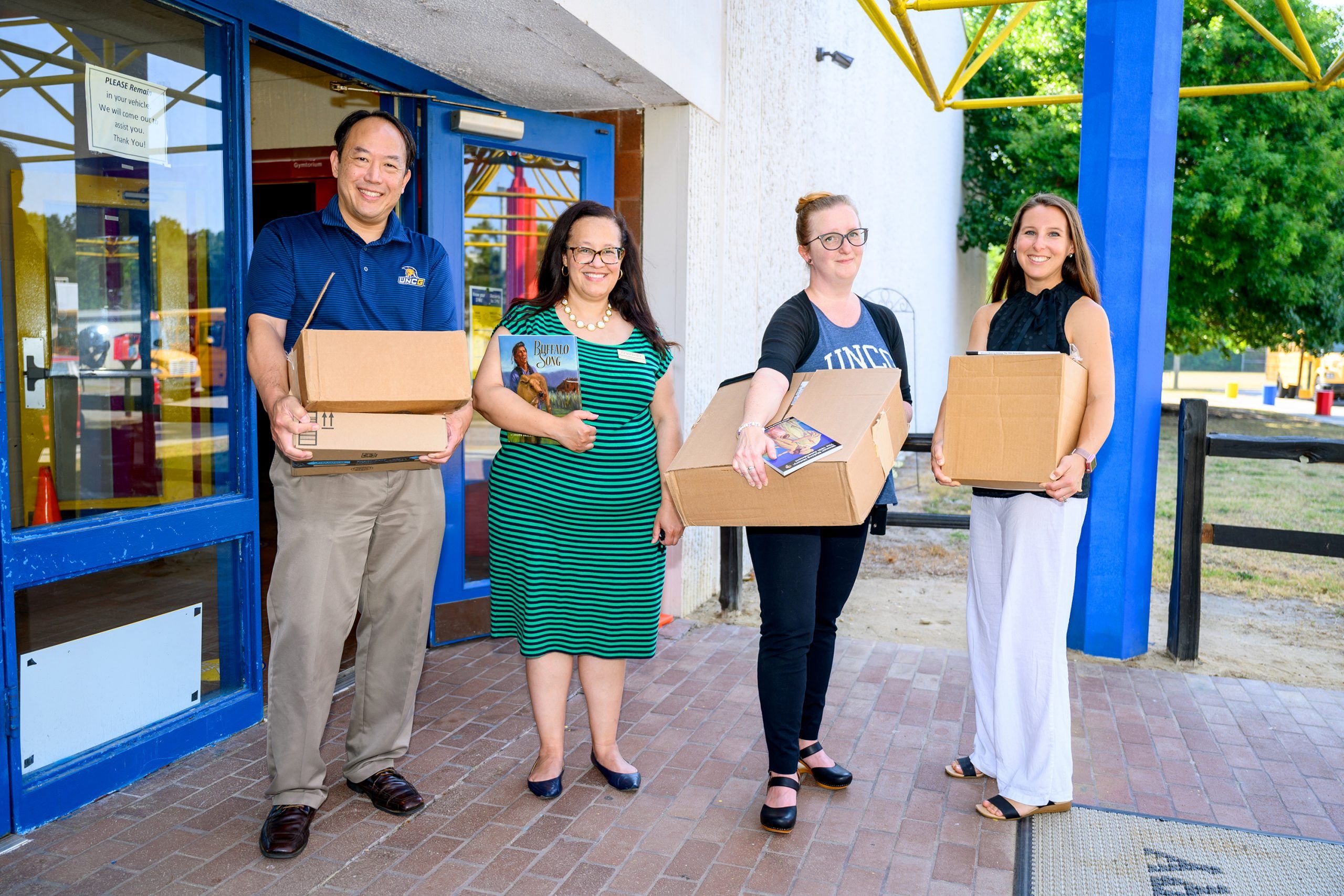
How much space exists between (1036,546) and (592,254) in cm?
162

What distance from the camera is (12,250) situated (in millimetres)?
3367

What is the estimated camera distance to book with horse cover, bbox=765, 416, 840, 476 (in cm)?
259

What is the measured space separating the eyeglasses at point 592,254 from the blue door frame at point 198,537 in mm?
1361

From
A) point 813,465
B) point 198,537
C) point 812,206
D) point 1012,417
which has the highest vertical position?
point 812,206

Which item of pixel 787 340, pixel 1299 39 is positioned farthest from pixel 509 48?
pixel 1299 39

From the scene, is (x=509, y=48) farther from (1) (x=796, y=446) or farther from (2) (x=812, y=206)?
(1) (x=796, y=446)

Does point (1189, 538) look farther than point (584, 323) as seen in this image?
Yes

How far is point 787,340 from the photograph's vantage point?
2.97 meters

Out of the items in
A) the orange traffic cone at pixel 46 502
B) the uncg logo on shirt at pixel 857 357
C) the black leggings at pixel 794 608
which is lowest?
the black leggings at pixel 794 608

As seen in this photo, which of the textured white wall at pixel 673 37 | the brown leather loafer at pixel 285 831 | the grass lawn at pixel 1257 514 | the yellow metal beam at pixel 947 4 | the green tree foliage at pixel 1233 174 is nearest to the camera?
the brown leather loafer at pixel 285 831

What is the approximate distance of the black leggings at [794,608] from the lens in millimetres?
2957

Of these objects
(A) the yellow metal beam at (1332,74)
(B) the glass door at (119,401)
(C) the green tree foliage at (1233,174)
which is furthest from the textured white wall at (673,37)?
(C) the green tree foliage at (1233,174)

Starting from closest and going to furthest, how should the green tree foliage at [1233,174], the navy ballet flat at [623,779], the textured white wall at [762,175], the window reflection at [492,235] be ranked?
the navy ballet flat at [623,779]
the window reflection at [492,235]
the textured white wall at [762,175]
the green tree foliage at [1233,174]

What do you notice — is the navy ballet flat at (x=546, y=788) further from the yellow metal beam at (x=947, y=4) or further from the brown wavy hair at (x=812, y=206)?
the yellow metal beam at (x=947, y=4)
